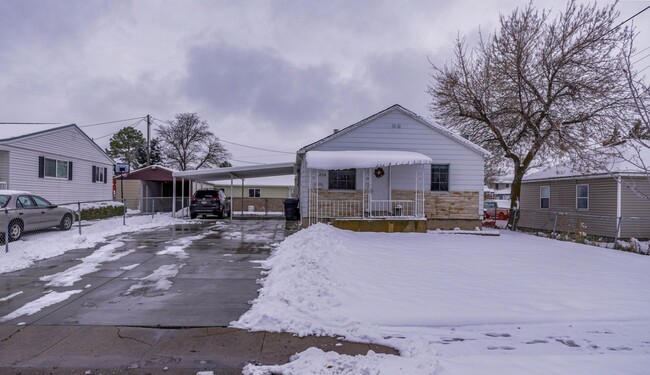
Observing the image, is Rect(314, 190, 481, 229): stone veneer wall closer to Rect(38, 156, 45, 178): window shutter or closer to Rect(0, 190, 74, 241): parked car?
Rect(0, 190, 74, 241): parked car

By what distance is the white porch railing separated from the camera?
15.6 meters

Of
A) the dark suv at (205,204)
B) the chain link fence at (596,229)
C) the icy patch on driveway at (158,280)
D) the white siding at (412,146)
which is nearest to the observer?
the icy patch on driveway at (158,280)

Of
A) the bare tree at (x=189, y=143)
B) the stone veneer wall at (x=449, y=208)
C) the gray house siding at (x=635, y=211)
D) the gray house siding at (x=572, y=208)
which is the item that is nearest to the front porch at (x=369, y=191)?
the stone veneer wall at (x=449, y=208)

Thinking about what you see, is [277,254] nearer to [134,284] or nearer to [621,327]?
[134,284]

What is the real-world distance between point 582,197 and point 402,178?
390 inches

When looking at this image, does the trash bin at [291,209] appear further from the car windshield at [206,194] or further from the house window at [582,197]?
the house window at [582,197]

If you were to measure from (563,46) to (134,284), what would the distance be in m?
18.7

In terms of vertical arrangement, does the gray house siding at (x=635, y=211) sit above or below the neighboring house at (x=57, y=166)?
below

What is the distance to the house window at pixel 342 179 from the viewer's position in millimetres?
15938

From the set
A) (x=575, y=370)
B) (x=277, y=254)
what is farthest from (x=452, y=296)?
(x=277, y=254)

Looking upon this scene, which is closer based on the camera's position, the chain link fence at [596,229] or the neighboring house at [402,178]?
the chain link fence at [596,229]

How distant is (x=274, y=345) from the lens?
4496 mm

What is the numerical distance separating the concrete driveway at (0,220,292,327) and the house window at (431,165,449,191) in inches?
324

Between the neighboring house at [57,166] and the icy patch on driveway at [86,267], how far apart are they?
9.59 meters
